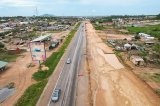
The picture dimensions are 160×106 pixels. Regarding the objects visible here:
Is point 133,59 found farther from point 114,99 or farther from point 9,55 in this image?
point 9,55

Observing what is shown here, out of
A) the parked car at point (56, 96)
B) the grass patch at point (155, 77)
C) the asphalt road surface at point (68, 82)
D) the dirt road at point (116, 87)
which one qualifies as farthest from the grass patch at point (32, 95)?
the grass patch at point (155, 77)

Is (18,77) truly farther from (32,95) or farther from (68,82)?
(32,95)

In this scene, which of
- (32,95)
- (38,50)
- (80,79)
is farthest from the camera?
(38,50)

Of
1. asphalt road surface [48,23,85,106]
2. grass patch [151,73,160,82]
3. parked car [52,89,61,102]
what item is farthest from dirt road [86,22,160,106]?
parked car [52,89,61,102]

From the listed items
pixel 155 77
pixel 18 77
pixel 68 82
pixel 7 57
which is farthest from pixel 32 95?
pixel 7 57

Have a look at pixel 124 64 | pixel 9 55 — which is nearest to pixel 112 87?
pixel 124 64

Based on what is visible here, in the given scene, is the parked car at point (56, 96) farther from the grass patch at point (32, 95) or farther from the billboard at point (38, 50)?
the billboard at point (38, 50)

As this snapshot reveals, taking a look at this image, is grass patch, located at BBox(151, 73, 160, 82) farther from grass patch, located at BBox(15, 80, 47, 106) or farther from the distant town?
grass patch, located at BBox(15, 80, 47, 106)
